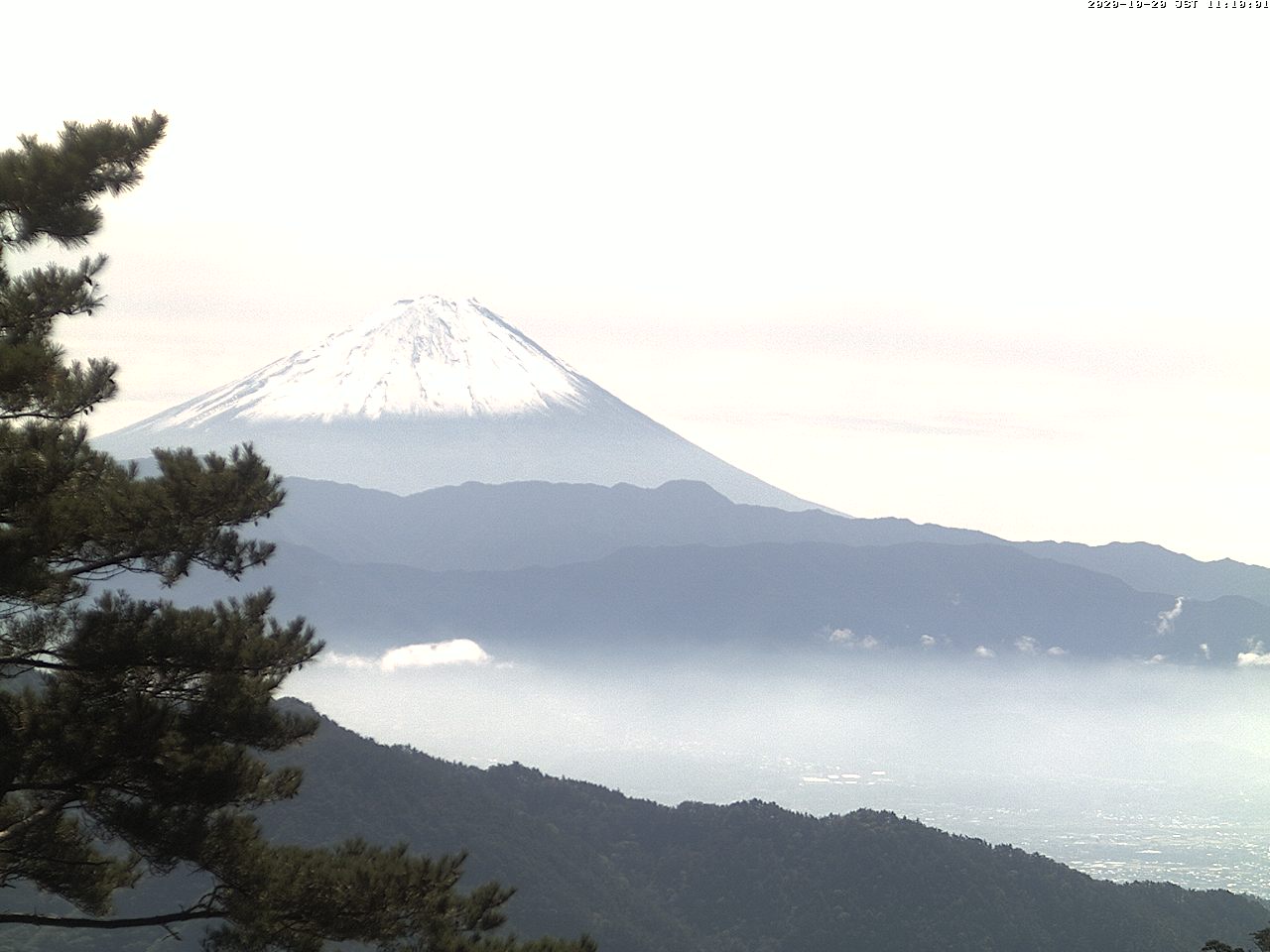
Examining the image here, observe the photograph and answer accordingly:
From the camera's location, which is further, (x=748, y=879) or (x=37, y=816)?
(x=748, y=879)

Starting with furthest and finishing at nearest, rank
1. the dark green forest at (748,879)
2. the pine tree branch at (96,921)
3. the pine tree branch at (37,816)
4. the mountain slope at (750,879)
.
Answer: the mountain slope at (750,879)
the dark green forest at (748,879)
the pine tree branch at (37,816)
the pine tree branch at (96,921)

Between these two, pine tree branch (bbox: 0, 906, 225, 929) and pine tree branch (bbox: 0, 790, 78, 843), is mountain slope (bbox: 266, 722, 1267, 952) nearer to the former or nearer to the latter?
pine tree branch (bbox: 0, 790, 78, 843)

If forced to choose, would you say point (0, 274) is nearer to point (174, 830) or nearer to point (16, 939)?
point (174, 830)

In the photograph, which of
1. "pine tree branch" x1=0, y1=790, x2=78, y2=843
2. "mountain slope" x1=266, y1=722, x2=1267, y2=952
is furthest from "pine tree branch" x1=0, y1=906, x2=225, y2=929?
"mountain slope" x1=266, y1=722, x2=1267, y2=952

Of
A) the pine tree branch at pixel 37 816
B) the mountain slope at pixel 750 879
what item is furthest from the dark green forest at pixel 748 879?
the pine tree branch at pixel 37 816

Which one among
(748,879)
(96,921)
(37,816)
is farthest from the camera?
(748,879)

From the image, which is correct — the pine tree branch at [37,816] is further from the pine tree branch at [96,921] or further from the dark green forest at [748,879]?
the dark green forest at [748,879]

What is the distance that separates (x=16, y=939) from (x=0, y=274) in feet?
261

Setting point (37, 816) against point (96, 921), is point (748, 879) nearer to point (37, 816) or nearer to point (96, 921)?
point (37, 816)

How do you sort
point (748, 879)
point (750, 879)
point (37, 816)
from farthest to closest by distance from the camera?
point (748, 879), point (750, 879), point (37, 816)

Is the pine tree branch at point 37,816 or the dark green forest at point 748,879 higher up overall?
the pine tree branch at point 37,816

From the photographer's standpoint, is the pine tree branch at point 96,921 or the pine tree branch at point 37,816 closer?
the pine tree branch at point 96,921

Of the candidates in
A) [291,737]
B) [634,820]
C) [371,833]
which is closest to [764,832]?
[634,820]

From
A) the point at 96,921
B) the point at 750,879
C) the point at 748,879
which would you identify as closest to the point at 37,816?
the point at 96,921
